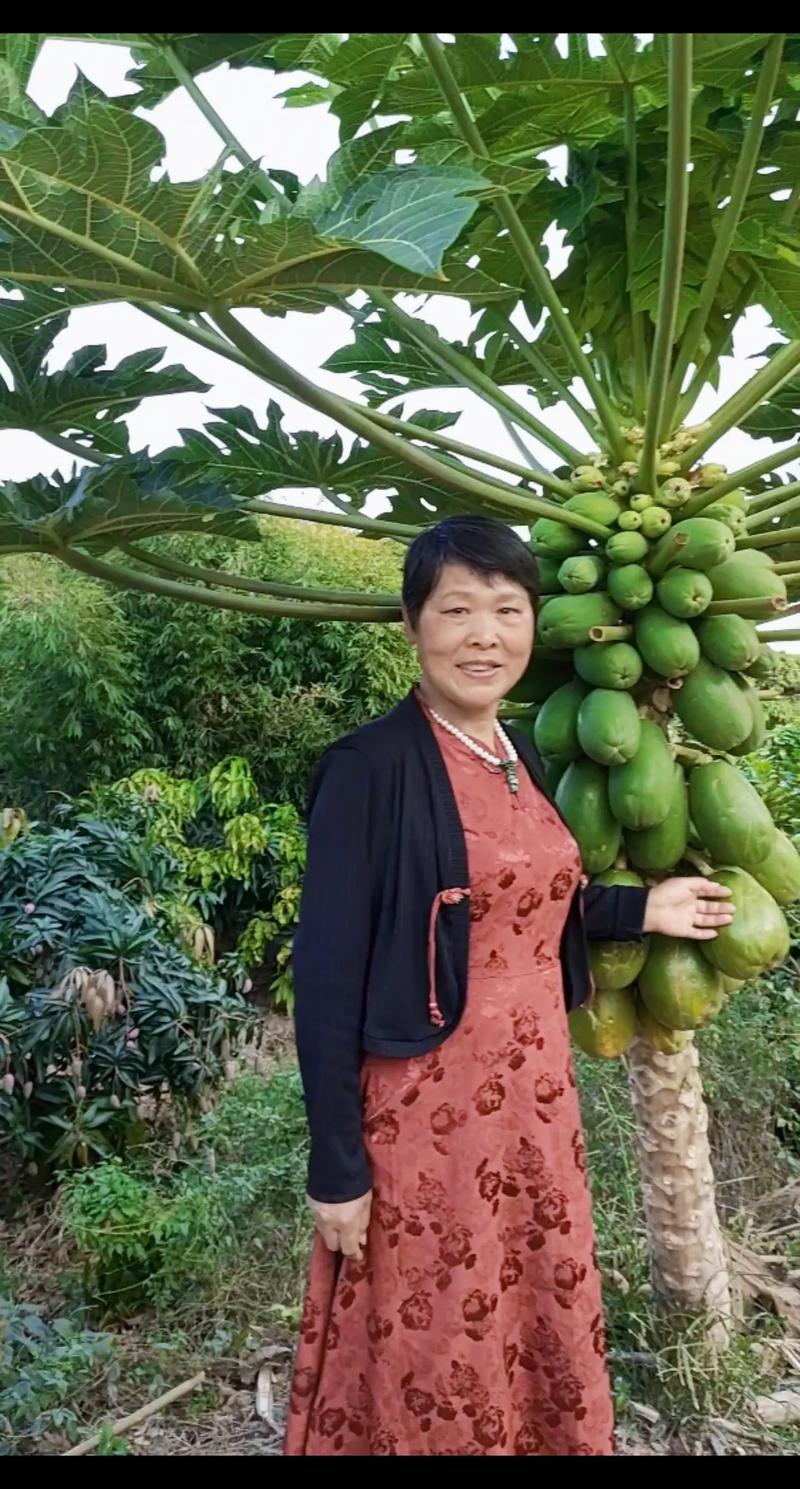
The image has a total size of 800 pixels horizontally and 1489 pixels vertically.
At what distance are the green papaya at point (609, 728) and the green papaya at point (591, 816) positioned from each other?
0.17ft

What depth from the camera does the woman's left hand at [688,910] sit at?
4.76 ft

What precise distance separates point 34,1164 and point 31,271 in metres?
2.35

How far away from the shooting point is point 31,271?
1.20 meters

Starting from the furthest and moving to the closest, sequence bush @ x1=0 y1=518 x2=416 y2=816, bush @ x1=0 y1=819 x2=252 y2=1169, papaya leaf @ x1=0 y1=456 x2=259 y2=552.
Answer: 1. bush @ x1=0 y1=518 x2=416 y2=816
2. bush @ x1=0 y1=819 x2=252 y2=1169
3. papaya leaf @ x1=0 y1=456 x2=259 y2=552

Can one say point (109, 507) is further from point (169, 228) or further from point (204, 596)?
point (169, 228)

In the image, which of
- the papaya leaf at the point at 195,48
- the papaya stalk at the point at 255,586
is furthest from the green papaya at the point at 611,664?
the papaya leaf at the point at 195,48

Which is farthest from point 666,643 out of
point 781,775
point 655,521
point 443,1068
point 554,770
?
point 781,775

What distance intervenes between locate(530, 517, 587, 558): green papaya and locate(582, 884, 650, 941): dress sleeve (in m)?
0.46

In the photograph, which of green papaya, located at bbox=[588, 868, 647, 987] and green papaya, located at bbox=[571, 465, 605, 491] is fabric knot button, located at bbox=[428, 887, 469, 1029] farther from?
green papaya, located at bbox=[571, 465, 605, 491]

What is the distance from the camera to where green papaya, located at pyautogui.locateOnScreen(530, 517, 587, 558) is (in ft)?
4.96

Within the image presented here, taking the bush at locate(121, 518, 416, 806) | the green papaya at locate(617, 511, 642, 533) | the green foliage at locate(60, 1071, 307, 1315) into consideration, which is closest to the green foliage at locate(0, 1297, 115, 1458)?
the green foliage at locate(60, 1071, 307, 1315)

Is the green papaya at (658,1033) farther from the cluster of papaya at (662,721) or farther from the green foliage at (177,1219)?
the green foliage at (177,1219)

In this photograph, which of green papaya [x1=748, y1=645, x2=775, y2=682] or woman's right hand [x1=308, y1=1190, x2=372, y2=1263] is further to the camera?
green papaya [x1=748, y1=645, x2=775, y2=682]
